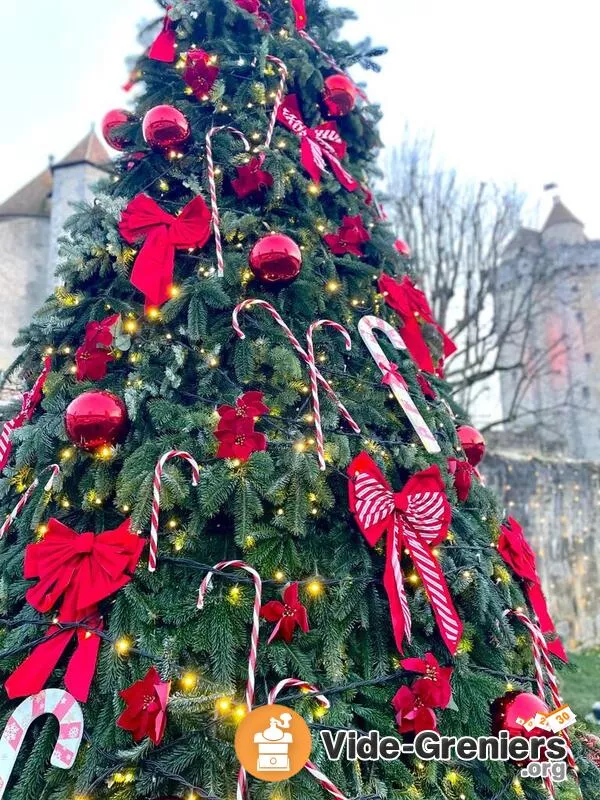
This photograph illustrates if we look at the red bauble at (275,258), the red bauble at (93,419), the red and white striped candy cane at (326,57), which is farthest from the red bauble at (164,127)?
the red bauble at (93,419)

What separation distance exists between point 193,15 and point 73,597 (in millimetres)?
2701

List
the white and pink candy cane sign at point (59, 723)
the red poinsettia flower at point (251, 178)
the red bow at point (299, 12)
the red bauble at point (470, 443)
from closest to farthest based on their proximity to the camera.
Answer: the white and pink candy cane sign at point (59, 723)
the red poinsettia flower at point (251, 178)
the red bauble at point (470, 443)
the red bow at point (299, 12)

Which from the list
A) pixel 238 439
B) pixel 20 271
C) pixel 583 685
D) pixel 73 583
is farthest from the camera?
pixel 20 271

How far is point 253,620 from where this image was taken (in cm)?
161

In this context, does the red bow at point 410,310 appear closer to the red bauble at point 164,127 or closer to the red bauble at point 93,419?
the red bauble at point 164,127

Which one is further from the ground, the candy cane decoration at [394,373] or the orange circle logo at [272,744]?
the candy cane decoration at [394,373]

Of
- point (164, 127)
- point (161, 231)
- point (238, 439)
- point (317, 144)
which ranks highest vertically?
point (317, 144)

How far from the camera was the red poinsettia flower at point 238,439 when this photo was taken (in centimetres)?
178

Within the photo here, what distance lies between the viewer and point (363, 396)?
2.18 metres

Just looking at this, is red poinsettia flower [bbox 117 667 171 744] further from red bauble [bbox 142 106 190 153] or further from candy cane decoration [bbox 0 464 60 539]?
red bauble [bbox 142 106 190 153]

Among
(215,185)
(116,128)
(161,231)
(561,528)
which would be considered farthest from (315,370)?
(561,528)

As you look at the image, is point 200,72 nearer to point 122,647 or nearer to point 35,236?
point 122,647

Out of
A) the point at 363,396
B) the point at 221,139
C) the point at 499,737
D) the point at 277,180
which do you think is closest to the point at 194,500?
the point at 363,396

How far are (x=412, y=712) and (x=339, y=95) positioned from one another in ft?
8.86
